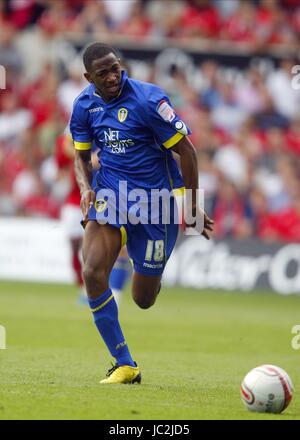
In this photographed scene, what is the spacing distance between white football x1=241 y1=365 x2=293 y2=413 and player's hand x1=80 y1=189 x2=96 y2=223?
2037 mm

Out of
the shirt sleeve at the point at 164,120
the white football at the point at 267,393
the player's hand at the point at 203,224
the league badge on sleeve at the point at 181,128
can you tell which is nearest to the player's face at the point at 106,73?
the shirt sleeve at the point at 164,120

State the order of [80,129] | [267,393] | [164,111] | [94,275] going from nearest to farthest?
1. [267,393]
2. [94,275]
3. [164,111]
4. [80,129]

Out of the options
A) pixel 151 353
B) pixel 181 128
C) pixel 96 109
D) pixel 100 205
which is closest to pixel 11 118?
pixel 151 353

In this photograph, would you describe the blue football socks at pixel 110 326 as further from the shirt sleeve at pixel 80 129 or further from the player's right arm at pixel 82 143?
the shirt sleeve at pixel 80 129

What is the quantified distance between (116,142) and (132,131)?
161mm

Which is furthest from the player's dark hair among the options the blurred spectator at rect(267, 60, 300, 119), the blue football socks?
the blurred spectator at rect(267, 60, 300, 119)

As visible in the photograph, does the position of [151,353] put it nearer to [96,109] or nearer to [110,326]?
[110,326]

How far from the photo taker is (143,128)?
851 cm

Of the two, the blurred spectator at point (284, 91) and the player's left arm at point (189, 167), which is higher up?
the blurred spectator at point (284, 91)

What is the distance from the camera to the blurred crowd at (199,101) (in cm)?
1948

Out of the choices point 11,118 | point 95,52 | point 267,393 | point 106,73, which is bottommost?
point 267,393

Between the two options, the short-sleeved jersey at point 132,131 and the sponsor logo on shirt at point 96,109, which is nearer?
the short-sleeved jersey at point 132,131

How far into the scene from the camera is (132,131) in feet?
27.8

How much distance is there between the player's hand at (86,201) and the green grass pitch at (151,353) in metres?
1.29
